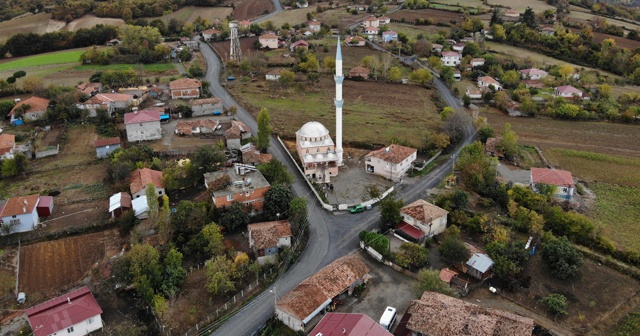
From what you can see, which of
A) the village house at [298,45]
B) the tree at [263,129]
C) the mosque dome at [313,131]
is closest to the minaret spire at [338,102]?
the mosque dome at [313,131]

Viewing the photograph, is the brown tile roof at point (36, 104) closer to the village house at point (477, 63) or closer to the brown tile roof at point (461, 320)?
the brown tile roof at point (461, 320)

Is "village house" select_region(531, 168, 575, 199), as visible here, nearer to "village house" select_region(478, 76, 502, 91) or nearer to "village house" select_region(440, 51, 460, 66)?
"village house" select_region(478, 76, 502, 91)

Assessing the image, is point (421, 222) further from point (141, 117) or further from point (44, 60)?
point (44, 60)

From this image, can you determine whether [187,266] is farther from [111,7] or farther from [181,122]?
[111,7]

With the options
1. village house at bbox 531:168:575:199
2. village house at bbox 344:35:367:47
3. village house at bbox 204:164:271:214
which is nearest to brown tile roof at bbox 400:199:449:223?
village house at bbox 531:168:575:199

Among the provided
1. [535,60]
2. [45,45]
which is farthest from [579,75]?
[45,45]

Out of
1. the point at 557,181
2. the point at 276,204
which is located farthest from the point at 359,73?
the point at 276,204
